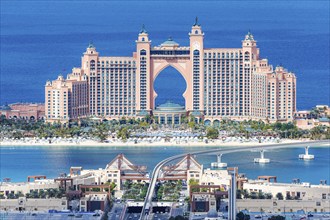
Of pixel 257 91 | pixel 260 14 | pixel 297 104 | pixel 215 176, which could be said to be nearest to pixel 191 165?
pixel 215 176

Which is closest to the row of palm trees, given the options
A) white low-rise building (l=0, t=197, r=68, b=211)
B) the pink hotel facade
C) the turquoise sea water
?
the pink hotel facade

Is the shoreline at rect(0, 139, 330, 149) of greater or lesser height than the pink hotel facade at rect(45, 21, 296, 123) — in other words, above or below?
below

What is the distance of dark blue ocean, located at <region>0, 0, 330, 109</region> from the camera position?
126875 mm

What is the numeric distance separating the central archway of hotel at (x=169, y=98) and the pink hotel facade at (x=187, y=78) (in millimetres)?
789

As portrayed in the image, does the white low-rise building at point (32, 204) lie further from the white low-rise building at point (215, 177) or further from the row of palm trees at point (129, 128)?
the row of palm trees at point (129, 128)

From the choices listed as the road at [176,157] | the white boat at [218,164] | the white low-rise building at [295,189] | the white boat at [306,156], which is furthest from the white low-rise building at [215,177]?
the white boat at [306,156]

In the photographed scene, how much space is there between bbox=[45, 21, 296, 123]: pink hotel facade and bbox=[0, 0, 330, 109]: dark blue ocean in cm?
782

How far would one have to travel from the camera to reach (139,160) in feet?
299

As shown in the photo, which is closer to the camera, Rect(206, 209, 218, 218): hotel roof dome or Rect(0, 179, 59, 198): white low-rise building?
Rect(206, 209, 218, 218): hotel roof dome

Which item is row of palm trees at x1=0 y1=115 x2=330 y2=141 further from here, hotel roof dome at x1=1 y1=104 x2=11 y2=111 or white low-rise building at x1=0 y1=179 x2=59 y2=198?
white low-rise building at x1=0 y1=179 x2=59 y2=198

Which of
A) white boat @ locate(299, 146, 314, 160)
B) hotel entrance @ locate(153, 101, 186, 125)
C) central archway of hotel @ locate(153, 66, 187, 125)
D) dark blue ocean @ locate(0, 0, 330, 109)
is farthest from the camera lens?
dark blue ocean @ locate(0, 0, 330, 109)

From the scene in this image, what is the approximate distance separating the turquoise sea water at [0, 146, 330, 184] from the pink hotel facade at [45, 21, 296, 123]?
9.73m

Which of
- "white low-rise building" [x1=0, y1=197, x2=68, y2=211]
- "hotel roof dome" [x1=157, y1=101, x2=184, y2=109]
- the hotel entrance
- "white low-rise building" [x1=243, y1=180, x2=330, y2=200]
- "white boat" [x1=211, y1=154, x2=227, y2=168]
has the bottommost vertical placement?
"white low-rise building" [x1=0, y1=197, x2=68, y2=211]

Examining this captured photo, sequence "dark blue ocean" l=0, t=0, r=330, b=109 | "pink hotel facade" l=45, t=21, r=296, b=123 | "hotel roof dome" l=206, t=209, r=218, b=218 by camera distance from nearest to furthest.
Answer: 1. "hotel roof dome" l=206, t=209, r=218, b=218
2. "pink hotel facade" l=45, t=21, r=296, b=123
3. "dark blue ocean" l=0, t=0, r=330, b=109
